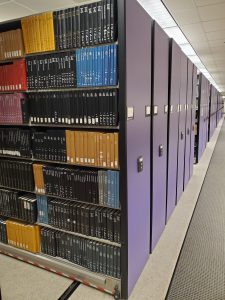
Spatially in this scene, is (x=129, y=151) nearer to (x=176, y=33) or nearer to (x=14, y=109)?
(x=14, y=109)

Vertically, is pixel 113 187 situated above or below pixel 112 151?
below

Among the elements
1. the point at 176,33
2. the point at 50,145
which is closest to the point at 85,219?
the point at 50,145

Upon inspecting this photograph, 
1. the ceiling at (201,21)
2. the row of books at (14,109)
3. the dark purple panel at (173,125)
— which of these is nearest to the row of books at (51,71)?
the row of books at (14,109)

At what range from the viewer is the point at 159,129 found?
2555 mm

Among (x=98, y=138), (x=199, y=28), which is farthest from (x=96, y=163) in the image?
(x=199, y=28)

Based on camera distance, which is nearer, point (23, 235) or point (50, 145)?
point (50, 145)

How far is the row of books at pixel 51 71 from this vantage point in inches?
76.2

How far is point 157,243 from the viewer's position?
2666mm

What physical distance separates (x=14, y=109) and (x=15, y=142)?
0.32 metres

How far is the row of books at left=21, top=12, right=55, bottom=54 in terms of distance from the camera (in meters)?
1.95

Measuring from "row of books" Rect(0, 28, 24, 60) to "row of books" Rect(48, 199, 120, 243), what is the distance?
4.62ft

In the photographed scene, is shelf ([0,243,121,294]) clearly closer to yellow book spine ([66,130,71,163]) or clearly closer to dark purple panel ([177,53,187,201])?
yellow book spine ([66,130,71,163])

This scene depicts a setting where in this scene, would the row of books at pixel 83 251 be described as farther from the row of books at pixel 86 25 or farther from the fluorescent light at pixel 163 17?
the fluorescent light at pixel 163 17

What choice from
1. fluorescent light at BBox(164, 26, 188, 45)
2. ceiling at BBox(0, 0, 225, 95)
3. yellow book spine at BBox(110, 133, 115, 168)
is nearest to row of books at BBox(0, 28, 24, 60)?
yellow book spine at BBox(110, 133, 115, 168)
